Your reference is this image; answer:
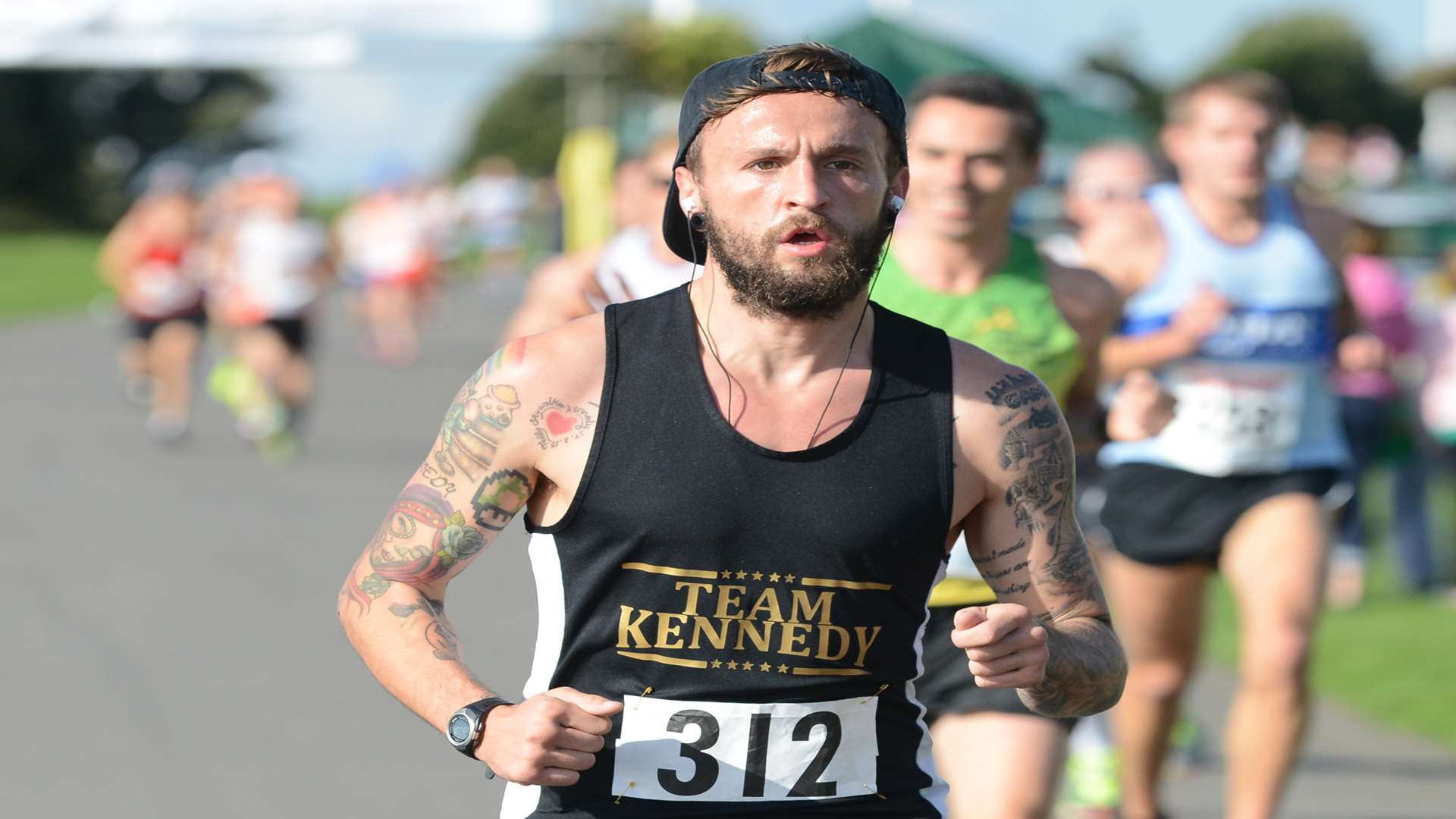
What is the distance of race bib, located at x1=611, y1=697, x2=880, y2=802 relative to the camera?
2.87 m

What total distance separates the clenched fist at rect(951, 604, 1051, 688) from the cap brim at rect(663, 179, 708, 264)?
0.70m

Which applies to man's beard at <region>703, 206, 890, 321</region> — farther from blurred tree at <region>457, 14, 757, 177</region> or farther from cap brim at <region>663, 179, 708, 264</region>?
blurred tree at <region>457, 14, 757, 177</region>

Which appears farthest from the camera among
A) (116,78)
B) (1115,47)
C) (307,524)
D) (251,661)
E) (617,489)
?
(1115,47)

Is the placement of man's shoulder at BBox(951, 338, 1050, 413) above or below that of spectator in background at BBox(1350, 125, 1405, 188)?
below

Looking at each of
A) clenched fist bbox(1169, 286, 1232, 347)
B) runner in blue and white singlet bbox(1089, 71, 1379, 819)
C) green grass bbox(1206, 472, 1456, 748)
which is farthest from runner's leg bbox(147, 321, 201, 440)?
clenched fist bbox(1169, 286, 1232, 347)

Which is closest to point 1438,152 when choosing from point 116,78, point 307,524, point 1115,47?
point 1115,47

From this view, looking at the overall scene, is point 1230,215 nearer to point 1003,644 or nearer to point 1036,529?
point 1036,529

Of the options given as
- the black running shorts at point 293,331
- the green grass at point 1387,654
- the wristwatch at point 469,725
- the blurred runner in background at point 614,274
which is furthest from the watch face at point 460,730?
the black running shorts at point 293,331

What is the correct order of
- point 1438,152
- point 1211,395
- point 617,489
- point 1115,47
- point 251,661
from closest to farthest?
point 617,489 → point 1211,395 → point 251,661 → point 1438,152 → point 1115,47

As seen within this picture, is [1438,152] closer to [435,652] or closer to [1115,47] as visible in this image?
[1115,47]

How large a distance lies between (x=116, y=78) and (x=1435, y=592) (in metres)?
71.7

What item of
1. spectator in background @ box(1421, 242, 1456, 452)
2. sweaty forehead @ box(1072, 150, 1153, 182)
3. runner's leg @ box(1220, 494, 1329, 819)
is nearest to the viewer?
runner's leg @ box(1220, 494, 1329, 819)

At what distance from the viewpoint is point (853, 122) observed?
9.43 ft

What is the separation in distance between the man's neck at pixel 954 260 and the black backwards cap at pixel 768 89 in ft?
5.11
